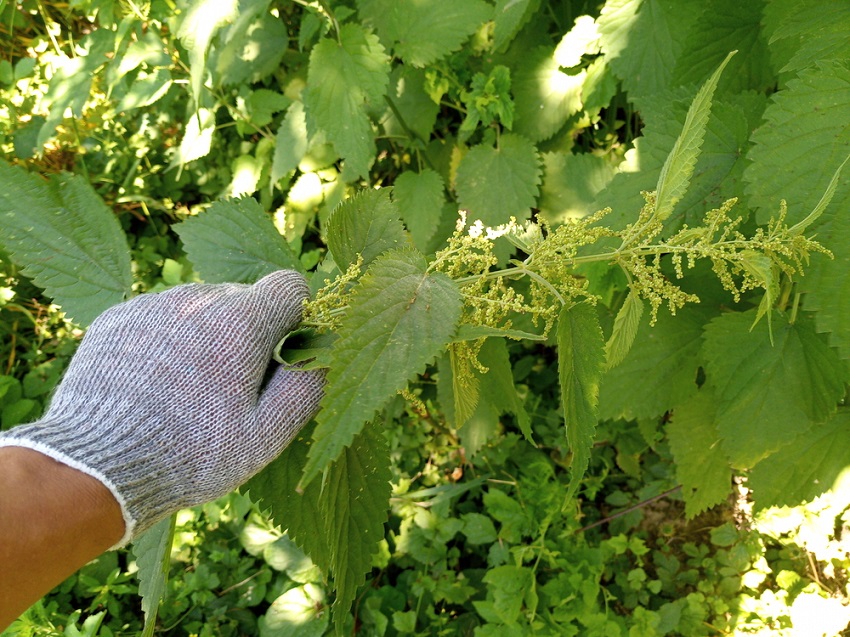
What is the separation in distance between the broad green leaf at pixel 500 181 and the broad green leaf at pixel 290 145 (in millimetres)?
628

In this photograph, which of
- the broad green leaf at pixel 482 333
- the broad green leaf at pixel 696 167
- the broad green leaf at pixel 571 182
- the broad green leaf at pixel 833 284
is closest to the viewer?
the broad green leaf at pixel 482 333

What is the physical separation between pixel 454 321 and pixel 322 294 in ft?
1.42

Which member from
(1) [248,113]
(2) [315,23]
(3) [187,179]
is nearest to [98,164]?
(3) [187,179]

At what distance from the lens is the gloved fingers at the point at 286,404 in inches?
44.8

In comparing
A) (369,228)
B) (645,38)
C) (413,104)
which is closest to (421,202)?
(413,104)

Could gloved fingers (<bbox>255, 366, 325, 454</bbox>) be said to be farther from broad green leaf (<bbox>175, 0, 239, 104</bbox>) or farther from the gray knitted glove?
broad green leaf (<bbox>175, 0, 239, 104</bbox>)

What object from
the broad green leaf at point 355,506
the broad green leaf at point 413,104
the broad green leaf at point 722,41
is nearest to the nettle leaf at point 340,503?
the broad green leaf at point 355,506

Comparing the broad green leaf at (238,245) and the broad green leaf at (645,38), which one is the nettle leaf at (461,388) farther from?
the broad green leaf at (645,38)

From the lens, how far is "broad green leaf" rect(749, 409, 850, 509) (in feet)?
5.83

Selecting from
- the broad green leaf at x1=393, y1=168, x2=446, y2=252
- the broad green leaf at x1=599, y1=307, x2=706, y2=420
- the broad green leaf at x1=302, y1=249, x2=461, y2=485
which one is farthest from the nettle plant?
the broad green leaf at x1=393, y1=168, x2=446, y2=252

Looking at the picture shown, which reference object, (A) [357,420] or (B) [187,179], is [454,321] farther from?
(B) [187,179]

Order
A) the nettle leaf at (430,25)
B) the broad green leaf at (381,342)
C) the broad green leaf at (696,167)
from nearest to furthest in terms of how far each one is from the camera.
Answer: the broad green leaf at (381,342), the broad green leaf at (696,167), the nettle leaf at (430,25)

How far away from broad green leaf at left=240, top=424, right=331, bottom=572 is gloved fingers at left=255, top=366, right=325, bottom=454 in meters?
0.08

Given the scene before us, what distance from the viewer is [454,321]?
87 cm
